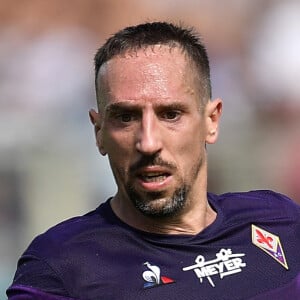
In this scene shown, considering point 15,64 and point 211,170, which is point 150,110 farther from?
point 15,64

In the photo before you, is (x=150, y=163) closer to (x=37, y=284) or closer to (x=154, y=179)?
(x=154, y=179)

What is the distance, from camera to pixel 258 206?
2984 millimetres

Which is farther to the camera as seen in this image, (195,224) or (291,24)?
(291,24)

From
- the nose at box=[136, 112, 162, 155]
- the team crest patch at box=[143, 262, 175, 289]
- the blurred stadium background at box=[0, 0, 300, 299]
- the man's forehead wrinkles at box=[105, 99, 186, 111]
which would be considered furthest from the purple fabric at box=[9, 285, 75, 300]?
the blurred stadium background at box=[0, 0, 300, 299]

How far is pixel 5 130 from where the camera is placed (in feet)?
20.4

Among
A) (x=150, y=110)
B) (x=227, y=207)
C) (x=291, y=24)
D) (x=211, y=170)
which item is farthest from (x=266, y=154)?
(x=150, y=110)

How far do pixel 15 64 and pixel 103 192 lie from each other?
1.46 meters

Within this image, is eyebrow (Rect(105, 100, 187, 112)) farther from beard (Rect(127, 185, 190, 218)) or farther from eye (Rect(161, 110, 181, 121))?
beard (Rect(127, 185, 190, 218))

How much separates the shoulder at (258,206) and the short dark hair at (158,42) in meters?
0.42

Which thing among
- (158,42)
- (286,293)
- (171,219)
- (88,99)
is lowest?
(286,293)

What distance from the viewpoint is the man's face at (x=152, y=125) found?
8.36 ft

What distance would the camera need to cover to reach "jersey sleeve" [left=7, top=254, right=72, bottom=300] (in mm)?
2430

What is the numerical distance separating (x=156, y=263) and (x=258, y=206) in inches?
21.7

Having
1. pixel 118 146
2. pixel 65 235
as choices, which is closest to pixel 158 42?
pixel 118 146
